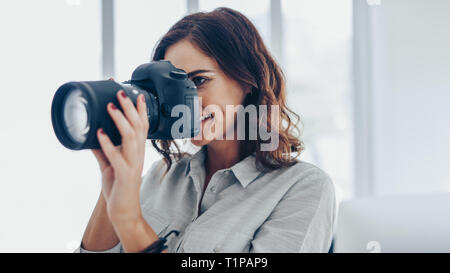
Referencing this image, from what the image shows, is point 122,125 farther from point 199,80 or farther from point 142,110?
point 199,80

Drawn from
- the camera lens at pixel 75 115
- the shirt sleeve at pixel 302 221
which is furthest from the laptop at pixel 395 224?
the camera lens at pixel 75 115

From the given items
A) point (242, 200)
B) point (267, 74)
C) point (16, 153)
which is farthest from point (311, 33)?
point (16, 153)

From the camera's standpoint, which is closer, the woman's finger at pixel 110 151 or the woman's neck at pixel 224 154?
the woman's finger at pixel 110 151

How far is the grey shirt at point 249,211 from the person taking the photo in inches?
21.6

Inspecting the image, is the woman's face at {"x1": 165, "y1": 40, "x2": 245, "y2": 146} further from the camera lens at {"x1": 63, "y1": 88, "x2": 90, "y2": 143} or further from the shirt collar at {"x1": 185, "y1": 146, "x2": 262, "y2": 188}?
the camera lens at {"x1": 63, "y1": 88, "x2": 90, "y2": 143}

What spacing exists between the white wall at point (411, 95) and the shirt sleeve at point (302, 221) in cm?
86

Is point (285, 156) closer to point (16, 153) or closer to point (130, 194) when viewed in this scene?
point (130, 194)

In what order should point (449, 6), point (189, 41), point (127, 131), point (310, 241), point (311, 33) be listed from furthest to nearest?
point (311, 33), point (449, 6), point (189, 41), point (310, 241), point (127, 131)

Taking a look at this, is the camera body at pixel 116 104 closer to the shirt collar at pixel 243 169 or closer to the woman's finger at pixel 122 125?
the woman's finger at pixel 122 125

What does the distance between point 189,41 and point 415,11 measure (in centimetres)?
106

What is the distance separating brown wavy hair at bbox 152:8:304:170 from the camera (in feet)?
2.13

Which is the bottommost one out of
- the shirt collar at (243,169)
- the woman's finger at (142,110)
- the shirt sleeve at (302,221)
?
the shirt sleeve at (302,221)

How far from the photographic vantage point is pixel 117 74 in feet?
5.22

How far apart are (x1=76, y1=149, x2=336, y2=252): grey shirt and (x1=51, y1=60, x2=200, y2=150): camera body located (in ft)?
0.47
